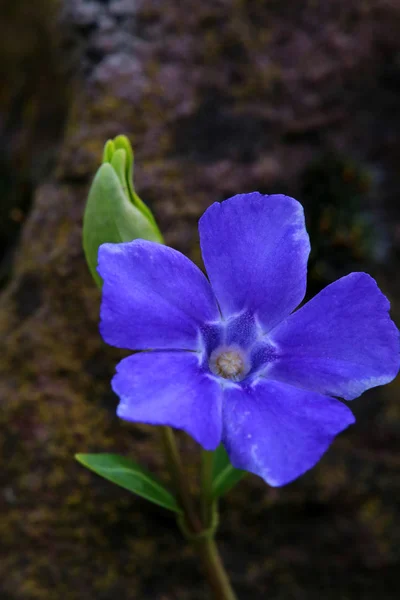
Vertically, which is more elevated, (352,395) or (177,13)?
(177,13)

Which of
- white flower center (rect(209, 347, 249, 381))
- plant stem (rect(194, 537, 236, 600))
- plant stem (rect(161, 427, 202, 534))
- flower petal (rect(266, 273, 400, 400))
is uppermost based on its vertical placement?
flower petal (rect(266, 273, 400, 400))

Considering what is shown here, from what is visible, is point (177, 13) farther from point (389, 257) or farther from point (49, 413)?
point (49, 413)

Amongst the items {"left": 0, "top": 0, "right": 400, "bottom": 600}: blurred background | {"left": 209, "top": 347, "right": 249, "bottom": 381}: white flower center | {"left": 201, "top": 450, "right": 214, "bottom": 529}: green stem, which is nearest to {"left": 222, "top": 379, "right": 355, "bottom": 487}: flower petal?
{"left": 209, "top": 347, "right": 249, "bottom": 381}: white flower center

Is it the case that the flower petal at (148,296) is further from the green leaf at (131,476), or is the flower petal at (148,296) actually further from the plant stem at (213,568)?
the plant stem at (213,568)

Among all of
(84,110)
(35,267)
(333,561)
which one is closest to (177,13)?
(84,110)

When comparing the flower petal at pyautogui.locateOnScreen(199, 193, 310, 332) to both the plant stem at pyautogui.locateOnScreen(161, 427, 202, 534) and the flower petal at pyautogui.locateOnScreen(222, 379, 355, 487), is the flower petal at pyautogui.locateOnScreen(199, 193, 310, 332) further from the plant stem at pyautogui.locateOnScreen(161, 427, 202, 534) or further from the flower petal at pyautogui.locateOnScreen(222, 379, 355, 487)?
the plant stem at pyautogui.locateOnScreen(161, 427, 202, 534)

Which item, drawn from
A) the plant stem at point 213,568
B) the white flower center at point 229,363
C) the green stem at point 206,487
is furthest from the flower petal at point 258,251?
the plant stem at point 213,568
